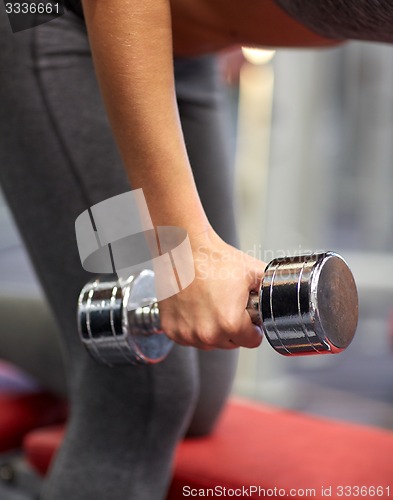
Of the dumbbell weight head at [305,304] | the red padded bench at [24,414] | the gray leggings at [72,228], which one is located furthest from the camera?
the red padded bench at [24,414]

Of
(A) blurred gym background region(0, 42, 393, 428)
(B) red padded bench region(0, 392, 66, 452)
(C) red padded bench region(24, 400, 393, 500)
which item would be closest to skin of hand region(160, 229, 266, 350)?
(C) red padded bench region(24, 400, 393, 500)

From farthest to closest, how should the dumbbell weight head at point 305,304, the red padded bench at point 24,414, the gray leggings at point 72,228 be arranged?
the red padded bench at point 24,414 < the gray leggings at point 72,228 < the dumbbell weight head at point 305,304

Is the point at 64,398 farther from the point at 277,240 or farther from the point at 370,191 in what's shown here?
the point at 370,191

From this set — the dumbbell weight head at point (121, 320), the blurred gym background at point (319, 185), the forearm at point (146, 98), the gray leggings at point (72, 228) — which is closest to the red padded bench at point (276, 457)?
the gray leggings at point (72, 228)

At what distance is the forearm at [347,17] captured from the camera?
516mm

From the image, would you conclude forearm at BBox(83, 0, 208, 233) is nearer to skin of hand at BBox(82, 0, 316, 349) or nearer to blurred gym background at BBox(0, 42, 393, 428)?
skin of hand at BBox(82, 0, 316, 349)

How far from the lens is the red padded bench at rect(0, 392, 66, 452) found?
1045mm

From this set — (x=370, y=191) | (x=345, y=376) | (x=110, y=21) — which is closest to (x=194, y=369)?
(x=110, y=21)

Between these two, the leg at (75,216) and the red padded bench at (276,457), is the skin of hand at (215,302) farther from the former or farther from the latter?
the red padded bench at (276,457)

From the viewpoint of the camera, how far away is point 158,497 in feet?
2.37

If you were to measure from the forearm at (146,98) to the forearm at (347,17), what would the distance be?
106 mm

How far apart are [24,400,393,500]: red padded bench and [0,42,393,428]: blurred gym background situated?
965mm

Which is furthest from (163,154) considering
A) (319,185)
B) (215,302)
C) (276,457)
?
(319,185)

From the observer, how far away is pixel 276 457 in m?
0.82
